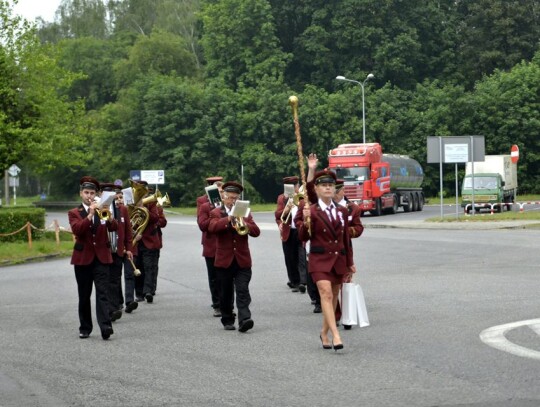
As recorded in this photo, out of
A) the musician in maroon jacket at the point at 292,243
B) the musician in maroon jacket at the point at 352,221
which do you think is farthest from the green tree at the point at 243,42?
the musician in maroon jacket at the point at 352,221

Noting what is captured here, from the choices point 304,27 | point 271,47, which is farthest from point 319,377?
point 304,27

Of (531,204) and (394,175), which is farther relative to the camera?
(531,204)

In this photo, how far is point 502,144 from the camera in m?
74.3

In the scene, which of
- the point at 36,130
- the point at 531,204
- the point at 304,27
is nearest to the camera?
the point at 36,130

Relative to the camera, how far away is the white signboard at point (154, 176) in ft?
222

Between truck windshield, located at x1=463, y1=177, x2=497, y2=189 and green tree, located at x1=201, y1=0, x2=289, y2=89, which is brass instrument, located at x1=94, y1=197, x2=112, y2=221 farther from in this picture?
green tree, located at x1=201, y1=0, x2=289, y2=89

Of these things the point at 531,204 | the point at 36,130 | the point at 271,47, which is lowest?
the point at 531,204

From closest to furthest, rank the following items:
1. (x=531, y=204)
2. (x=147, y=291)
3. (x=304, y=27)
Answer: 1. (x=147, y=291)
2. (x=531, y=204)
3. (x=304, y=27)

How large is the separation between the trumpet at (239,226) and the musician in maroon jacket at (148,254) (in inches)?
159

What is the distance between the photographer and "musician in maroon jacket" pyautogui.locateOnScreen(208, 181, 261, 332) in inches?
535

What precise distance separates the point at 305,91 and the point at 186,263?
54235mm

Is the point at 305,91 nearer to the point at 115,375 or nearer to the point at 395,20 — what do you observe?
the point at 395,20

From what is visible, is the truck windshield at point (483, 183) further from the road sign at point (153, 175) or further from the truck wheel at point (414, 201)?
the road sign at point (153, 175)

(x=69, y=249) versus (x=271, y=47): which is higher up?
(x=271, y=47)
